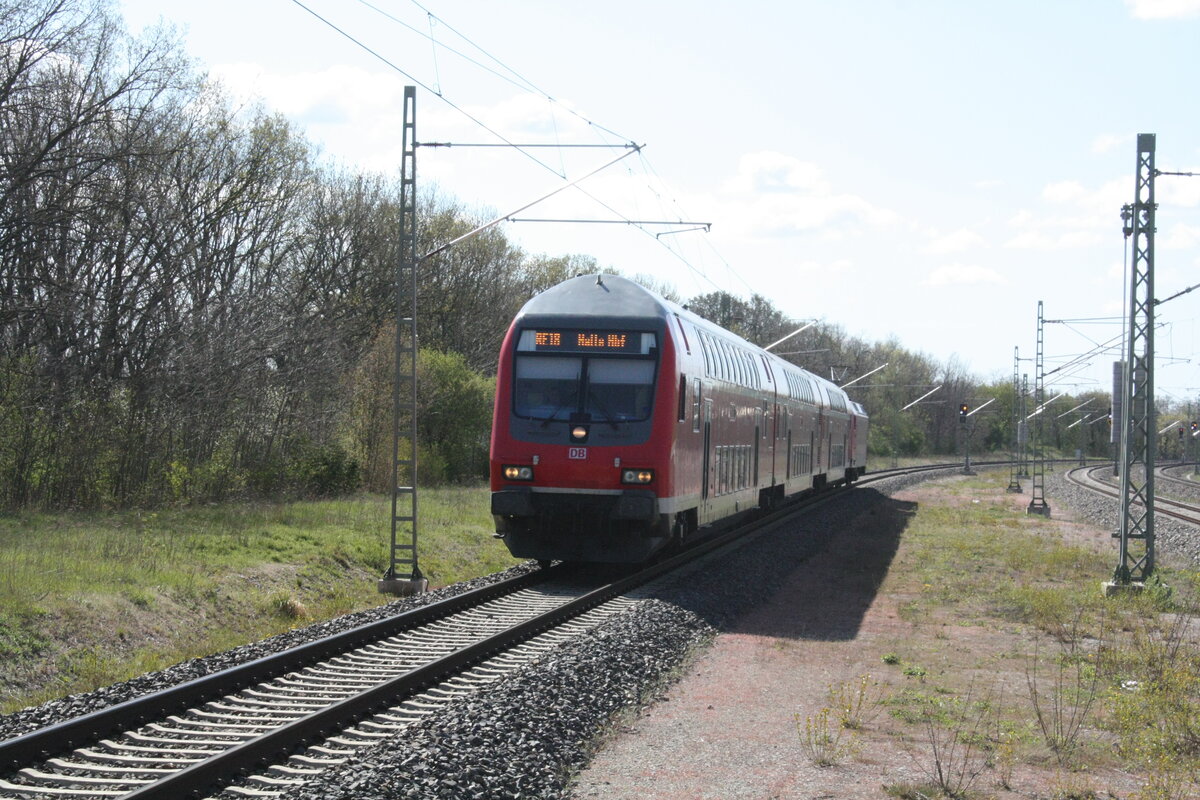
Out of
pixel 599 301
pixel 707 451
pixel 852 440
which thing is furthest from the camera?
pixel 852 440

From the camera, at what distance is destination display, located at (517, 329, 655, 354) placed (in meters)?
15.8

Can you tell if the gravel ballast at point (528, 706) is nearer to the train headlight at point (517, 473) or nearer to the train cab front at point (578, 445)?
the train cab front at point (578, 445)

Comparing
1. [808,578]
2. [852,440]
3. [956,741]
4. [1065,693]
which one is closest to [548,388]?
[808,578]

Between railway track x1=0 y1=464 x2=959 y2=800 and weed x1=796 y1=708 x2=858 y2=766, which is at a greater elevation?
railway track x1=0 y1=464 x2=959 y2=800

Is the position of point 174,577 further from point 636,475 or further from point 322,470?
point 322,470

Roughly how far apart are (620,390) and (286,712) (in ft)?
26.4

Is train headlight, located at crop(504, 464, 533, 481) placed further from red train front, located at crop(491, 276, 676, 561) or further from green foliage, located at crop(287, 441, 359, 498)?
green foliage, located at crop(287, 441, 359, 498)

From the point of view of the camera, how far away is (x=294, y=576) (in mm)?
15453

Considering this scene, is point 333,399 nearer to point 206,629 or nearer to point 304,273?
point 304,273

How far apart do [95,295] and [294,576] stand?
1484cm

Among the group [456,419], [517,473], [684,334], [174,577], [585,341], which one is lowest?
[174,577]

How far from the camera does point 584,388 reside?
1591 cm

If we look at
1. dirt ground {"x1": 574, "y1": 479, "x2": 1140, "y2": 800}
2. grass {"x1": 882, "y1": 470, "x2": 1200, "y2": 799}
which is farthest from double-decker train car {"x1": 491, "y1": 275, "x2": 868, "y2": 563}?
grass {"x1": 882, "y1": 470, "x2": 1200, "y2": 799}

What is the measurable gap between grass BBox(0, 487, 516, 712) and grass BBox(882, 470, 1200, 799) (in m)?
6.70
